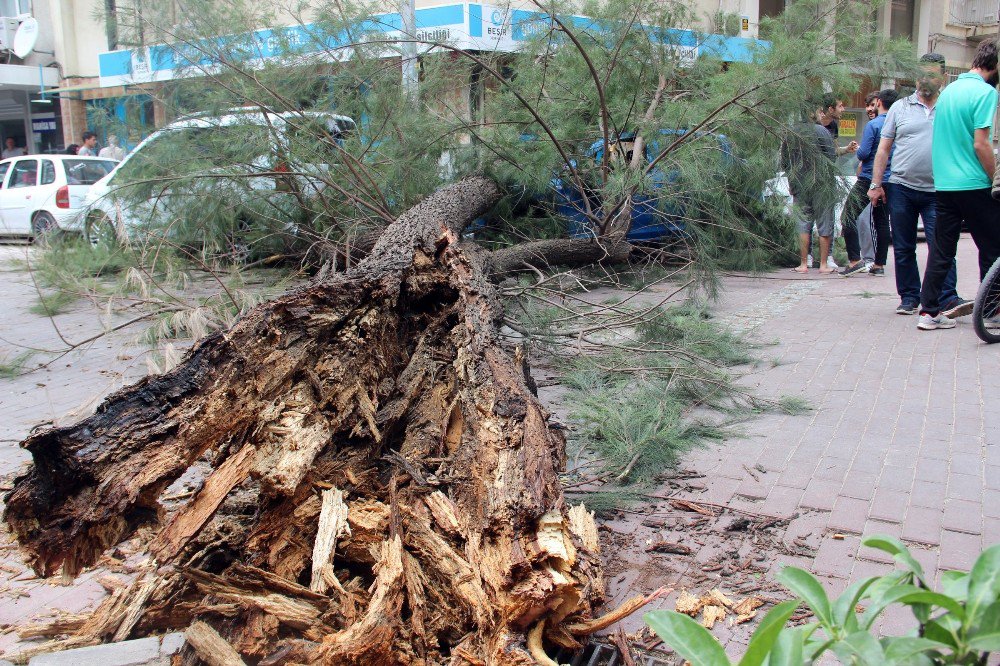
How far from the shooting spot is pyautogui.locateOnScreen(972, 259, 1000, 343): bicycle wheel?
226 inches

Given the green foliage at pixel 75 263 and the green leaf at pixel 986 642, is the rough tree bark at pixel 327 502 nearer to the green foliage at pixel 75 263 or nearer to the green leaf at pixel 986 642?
the green leaf at pixel 986 642

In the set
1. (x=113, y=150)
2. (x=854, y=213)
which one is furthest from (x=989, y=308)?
(x=113, y=150)

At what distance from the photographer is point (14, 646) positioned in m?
2.58

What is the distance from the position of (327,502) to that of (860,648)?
2068 millimetres

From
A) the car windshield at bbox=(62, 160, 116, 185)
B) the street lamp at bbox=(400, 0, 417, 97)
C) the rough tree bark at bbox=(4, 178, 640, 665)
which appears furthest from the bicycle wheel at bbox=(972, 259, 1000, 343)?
the car windshield at bbox=(62, 160, 116, 185)

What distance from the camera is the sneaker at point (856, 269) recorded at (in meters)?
9.86

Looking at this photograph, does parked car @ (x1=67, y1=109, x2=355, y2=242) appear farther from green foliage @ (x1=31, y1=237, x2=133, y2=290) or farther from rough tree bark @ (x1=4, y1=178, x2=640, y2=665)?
rough tree bark @ (x1=4, y1=178, x2=640, y2=665)

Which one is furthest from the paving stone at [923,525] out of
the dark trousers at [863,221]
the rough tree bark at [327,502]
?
the dark trousers at [863,221]

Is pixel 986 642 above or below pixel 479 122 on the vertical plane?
below

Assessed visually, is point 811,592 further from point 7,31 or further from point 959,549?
point 7,31

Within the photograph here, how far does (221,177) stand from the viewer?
693 cm

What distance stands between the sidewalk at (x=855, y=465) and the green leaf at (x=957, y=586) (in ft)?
4.79

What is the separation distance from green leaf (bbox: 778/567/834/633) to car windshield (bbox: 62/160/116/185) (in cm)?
1535

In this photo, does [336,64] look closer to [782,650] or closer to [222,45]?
[222,45]
